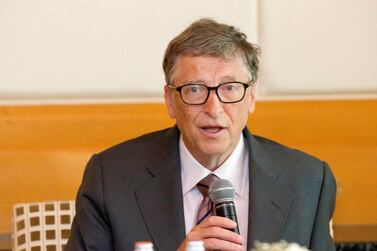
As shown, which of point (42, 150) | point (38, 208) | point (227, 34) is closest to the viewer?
point (227, 34)

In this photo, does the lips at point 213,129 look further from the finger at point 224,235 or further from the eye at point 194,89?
the finger at point 224,235

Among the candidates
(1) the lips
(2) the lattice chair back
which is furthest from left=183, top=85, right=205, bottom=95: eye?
(2) the lattice chair back

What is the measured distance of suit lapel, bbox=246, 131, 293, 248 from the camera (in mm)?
2342

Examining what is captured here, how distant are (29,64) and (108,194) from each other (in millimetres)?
1139

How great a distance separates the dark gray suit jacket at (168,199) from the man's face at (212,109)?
0.58 ft

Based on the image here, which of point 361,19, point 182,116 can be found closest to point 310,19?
point 361,19

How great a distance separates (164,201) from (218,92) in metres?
0.37

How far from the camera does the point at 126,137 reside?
11.0 feet

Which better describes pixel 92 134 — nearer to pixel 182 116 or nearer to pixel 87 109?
pixel 87 109

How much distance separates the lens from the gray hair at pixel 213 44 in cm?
233

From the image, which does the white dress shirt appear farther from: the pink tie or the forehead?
the forehead

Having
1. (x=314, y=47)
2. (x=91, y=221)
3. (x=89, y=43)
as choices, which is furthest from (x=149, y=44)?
(x=91, y=221)

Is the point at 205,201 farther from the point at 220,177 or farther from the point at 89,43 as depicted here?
the point at 89,43

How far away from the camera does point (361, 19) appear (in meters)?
3.43
